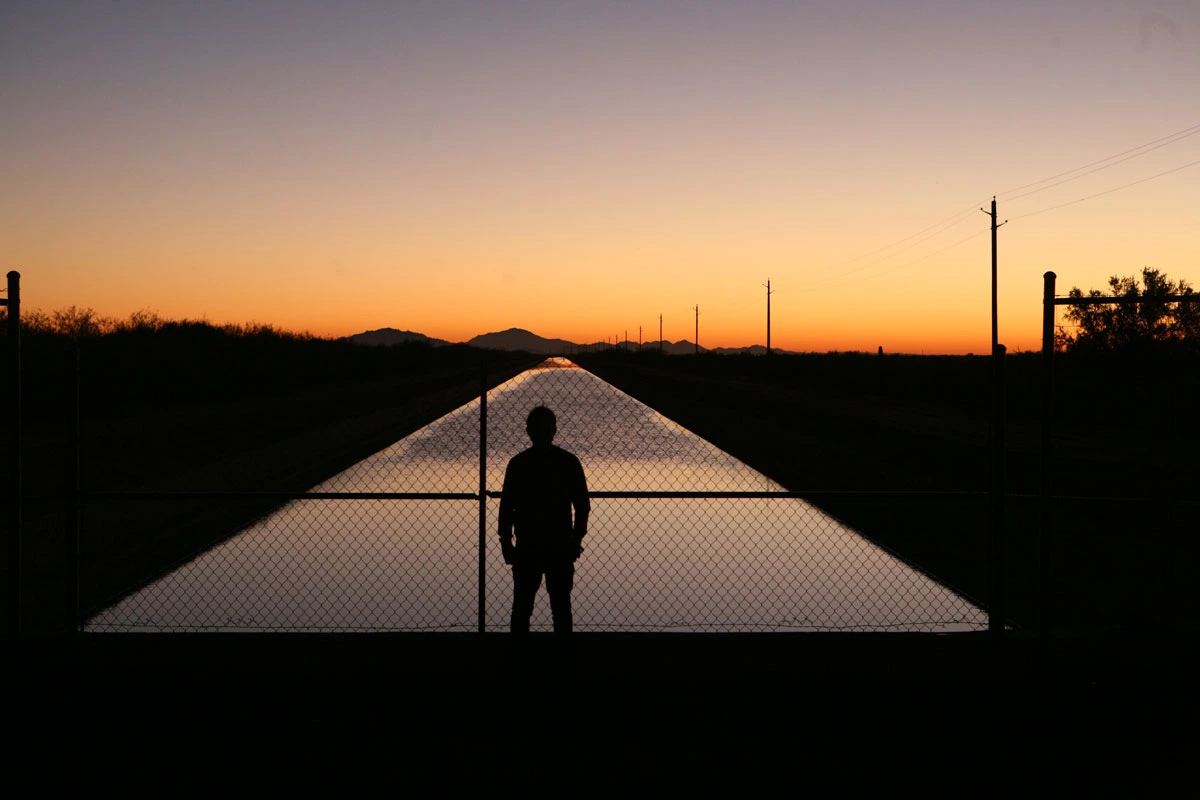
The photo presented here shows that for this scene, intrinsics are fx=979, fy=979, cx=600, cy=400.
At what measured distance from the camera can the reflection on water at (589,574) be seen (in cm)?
937

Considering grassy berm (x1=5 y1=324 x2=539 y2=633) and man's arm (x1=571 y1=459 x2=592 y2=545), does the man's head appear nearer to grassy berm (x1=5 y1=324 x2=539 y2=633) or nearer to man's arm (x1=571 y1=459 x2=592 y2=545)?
man's arm (x1=571 y1=459 x2=592 y2=545)

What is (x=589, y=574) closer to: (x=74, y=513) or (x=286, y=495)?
(x=286, y=495)

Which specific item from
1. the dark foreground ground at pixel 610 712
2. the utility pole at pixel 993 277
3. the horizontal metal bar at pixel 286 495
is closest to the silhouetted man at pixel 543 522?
the dark foreground ground at pixel 610 712

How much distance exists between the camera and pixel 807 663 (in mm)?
6762

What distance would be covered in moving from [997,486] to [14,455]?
7.11 m

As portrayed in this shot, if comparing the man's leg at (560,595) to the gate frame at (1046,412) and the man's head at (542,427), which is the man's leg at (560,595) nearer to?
the man's head at (542,427)

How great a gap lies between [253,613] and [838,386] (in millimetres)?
55090

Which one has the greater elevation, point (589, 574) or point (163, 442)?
point (163, 442)

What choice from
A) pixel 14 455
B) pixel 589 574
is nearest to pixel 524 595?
pixel 14 455

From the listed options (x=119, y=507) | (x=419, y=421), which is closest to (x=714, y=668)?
(x=119, y=507)

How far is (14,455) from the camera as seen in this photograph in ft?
22.5

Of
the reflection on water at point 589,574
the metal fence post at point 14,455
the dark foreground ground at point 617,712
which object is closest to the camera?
the dark foreground ground at point 617,712

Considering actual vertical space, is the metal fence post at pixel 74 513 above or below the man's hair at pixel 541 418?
below

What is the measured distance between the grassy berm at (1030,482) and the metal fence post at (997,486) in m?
0.24
